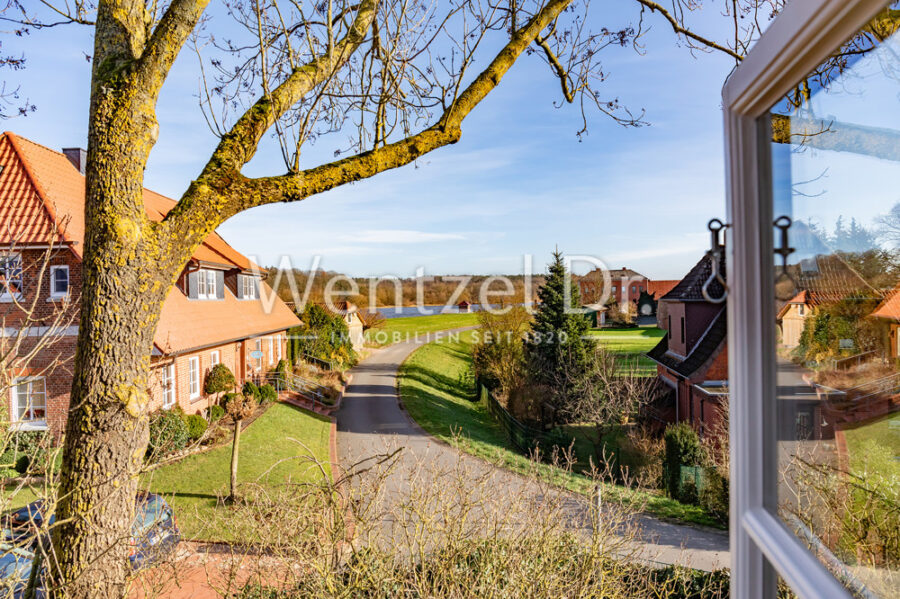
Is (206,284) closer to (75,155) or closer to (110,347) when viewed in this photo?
(75,155)

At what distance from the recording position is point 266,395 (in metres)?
17.6

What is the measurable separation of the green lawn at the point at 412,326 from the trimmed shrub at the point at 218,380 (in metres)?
20.4

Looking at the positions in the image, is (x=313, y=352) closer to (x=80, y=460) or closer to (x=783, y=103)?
(x=80, y=460)

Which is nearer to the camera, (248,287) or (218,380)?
(218,380)

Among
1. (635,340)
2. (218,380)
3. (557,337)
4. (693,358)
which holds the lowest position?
(635,340)

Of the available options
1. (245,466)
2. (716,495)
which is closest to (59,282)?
(245,466)

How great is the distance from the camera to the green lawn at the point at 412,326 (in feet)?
129

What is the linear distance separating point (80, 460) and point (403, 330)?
134 ft

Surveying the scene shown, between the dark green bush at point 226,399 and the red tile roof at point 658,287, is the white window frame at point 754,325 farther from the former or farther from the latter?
the red tile roof at point 658,287

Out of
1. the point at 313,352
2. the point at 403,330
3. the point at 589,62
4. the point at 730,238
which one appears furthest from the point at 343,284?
the point at 730,238

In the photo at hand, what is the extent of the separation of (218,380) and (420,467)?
498 inches

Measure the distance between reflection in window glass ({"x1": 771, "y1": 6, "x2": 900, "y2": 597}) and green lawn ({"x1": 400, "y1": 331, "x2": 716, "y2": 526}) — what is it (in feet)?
14.1

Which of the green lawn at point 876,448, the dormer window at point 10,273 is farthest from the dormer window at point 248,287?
the green lawn at point 876,448

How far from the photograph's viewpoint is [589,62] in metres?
5.79
